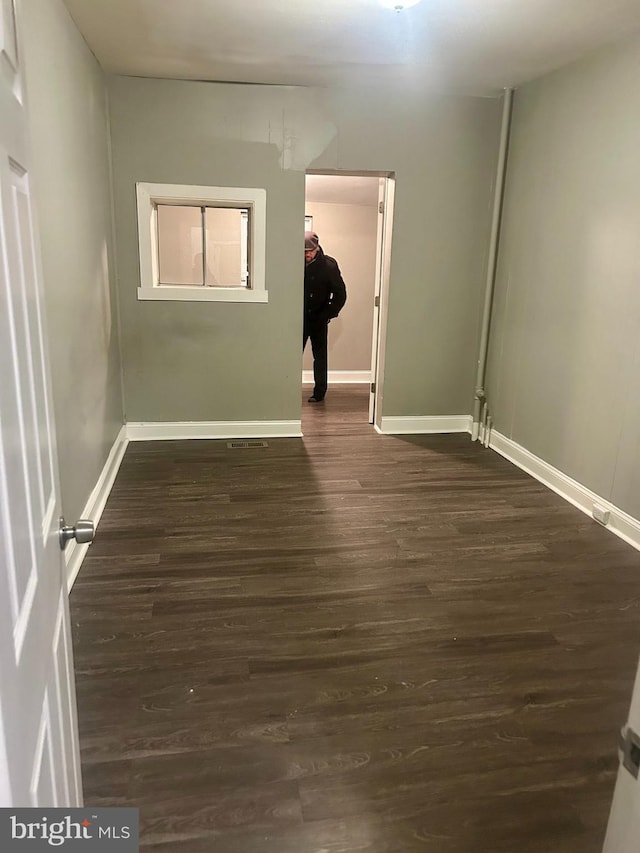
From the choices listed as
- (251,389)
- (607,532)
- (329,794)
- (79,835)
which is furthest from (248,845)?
(251,389)

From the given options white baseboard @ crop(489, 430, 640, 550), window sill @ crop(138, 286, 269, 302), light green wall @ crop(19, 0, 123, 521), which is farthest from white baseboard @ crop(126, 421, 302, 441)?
white baseboard @ crop(489, 430, 640, 550)

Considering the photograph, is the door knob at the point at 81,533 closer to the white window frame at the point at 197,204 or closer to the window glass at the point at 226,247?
the white window frame at the point at 197,204

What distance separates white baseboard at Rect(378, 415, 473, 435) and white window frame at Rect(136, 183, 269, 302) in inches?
55.8

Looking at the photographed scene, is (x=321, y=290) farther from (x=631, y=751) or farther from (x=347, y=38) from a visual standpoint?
(x=631, y=751)

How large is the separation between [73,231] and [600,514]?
10.1 feet

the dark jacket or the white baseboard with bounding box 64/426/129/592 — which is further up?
the dark jacket

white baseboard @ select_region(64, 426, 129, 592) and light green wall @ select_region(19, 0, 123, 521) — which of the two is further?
white baseboard @ select_region(64, 426, 129, 592)

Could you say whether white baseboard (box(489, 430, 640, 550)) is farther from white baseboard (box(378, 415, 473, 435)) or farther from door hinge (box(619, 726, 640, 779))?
door hinge (box(619, 726, 640, 779))

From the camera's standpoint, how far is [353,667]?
2.12 meters

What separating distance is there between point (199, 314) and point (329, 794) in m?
3.51

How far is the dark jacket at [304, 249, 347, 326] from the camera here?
556 cm

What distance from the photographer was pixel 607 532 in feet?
10.6

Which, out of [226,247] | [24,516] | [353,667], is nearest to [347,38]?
[226,247]

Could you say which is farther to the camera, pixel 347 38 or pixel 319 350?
pixel 319 350
